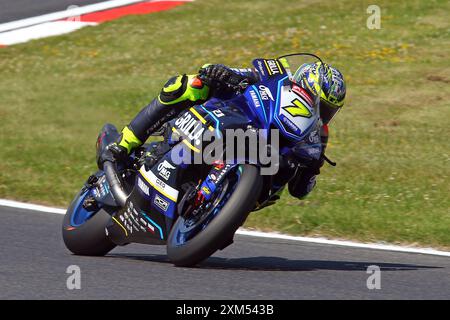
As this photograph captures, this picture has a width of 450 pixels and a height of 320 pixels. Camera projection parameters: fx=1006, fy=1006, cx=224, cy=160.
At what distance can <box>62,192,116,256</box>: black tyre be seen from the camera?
704 cm

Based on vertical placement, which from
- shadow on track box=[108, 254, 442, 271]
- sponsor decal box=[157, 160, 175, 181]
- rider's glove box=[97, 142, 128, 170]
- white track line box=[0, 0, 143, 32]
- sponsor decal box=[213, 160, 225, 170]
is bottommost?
shadow on track box=[108, 254, 442, 271]

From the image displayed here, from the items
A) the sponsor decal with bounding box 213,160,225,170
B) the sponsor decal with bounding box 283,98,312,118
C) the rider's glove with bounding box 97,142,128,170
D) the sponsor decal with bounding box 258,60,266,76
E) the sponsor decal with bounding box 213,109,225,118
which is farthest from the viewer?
the rider's glove with bounding box 97,142,128,170

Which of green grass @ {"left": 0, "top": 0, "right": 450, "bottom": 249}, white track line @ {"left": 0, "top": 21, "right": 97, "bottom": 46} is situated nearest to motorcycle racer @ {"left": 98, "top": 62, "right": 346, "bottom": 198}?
green grass @ {"left": 0, "top": 0, "right": 450, "bottom": 249}

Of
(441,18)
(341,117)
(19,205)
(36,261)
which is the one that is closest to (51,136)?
(19,205)

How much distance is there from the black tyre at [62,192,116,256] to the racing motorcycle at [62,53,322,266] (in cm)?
10

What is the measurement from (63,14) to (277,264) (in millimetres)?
11294

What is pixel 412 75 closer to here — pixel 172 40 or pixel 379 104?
pixel 379 104

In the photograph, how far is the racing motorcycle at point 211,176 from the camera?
5.92 meters

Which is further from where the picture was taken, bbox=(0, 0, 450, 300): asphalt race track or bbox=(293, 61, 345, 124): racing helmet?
bbox=(293, 61, 345, 124): racing helmet

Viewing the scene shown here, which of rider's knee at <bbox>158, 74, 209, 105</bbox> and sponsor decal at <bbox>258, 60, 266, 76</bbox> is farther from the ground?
sponsor decal at <bbox>258, 60, 266, 76</bbox>

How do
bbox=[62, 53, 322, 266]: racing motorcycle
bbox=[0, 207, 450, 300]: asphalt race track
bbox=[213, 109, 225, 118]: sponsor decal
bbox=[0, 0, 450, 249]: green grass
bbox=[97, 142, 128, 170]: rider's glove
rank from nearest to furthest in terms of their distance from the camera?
bbox=[0, 207, 450, 300]: asphalt race track, bbox=[62, 53, 322, 266]: racing motorcycle, bbox=[213, 109, 225, 118]: sponsor decal, bbox=[97, 142, 128, 170]: rider's glove, bbox=[0, 0, 450, 249]: green grass

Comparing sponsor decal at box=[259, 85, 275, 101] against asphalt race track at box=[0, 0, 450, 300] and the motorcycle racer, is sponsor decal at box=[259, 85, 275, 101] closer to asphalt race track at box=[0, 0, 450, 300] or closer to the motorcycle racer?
the motorcycle racer


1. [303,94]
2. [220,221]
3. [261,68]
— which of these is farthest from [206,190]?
[261,68]

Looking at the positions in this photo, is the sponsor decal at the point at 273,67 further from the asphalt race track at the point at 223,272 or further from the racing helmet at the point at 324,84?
the asphalt race track at the point at 223,272
